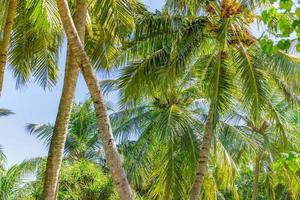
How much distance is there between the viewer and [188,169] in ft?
52.4

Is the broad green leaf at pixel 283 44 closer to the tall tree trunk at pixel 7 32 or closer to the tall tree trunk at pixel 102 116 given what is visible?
the tall tree trunk at pixel 102 116

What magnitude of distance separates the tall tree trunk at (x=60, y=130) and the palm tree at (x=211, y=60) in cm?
470

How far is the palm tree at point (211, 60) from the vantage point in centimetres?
1312

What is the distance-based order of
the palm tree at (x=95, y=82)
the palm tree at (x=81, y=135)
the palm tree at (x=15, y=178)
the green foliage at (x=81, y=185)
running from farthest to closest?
the palm tree at (x=81, y=135), the palm tree at (x=15, y=178), the green foliage at (x=81, y=185), the palm tree at (x=95, y=82)

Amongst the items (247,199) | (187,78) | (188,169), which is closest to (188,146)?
(188,169)

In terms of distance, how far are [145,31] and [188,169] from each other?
4114 millimetres

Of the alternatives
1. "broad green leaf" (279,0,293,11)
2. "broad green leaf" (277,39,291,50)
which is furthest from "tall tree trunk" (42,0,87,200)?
"broad green leaf" (279,0,293,11)

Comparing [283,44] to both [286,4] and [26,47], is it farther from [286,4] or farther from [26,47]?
[26,47]

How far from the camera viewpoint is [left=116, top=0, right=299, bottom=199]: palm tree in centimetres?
1312

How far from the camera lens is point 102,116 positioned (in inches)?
288

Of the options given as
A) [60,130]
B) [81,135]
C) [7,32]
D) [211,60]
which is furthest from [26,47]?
[81,135]

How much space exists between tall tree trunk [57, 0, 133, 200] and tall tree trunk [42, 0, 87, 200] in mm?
976

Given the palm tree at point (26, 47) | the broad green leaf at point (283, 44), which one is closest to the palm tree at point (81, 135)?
the palm tree at point (26, 47)

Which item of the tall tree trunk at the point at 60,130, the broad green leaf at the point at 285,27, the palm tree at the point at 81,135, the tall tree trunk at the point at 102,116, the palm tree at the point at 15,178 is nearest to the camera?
the broad green leaf at the point at 285,27
